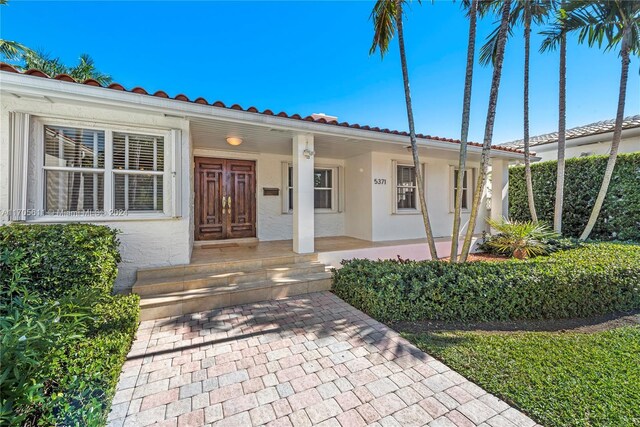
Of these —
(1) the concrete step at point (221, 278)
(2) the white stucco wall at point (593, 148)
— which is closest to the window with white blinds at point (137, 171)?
(1) the concrete step at point (221, 278)

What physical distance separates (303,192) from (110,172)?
3.73m

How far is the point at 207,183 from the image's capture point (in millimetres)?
7648

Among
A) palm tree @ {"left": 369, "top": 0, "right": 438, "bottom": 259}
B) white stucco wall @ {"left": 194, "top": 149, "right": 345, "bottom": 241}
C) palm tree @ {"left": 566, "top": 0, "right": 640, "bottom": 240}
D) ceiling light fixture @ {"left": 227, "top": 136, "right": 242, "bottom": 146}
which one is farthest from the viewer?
white stucco wall @ {"left": 194, "top": 149, "right": 345, "bottom": 241}

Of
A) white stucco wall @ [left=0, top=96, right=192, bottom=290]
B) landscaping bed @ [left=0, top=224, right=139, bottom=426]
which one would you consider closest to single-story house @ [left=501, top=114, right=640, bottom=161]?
white stucco wall @ [left=0, top=96, right=192, bottom=290]

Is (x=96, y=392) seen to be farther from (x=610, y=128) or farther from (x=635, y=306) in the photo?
(x=610, y=128)

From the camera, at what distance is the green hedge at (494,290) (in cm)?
418

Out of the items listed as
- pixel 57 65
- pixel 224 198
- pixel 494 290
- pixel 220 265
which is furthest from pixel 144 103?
pixel 57 65

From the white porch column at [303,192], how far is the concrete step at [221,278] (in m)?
0.58

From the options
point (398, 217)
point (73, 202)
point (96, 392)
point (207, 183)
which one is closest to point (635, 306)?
point (398, 217)

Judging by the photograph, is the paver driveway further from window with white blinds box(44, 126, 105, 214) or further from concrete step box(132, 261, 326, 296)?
window with white blinds box(44, 126, 105, 214)

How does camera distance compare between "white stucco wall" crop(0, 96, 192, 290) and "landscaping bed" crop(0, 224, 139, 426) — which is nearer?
"landscaping bed" crop(0, 224, 139, 426)

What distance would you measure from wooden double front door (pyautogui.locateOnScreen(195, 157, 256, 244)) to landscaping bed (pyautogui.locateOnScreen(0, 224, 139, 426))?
3457mm

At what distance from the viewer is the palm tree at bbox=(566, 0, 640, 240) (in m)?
6.82

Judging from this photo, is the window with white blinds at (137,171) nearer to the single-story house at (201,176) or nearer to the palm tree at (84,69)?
the single-story house at (201,176)
